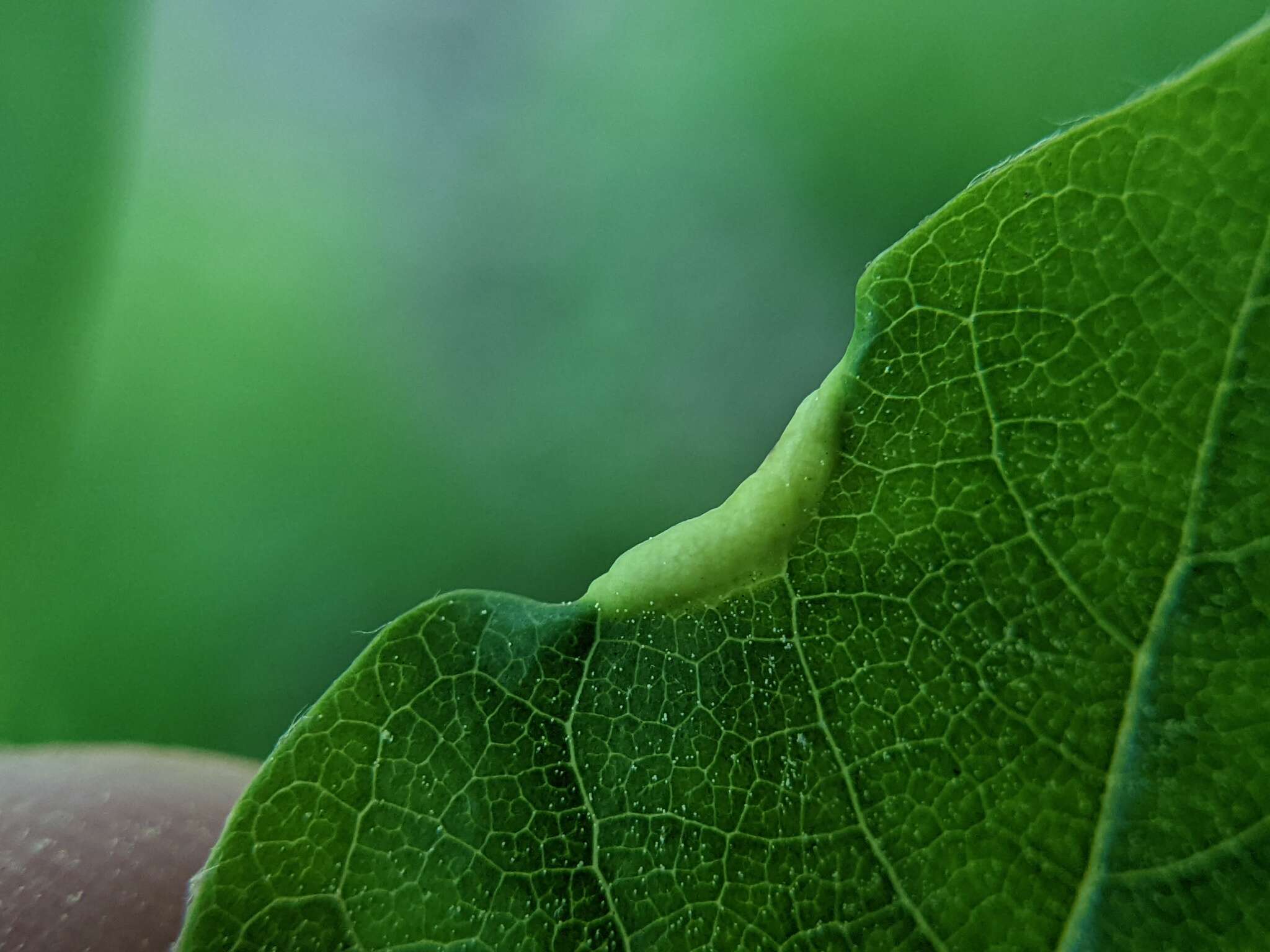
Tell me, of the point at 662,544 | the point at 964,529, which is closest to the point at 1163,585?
the point at 964,529

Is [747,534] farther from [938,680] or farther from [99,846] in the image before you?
[99,846]

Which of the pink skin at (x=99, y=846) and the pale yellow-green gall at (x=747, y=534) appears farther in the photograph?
the pink skin at (x=99, y=846)

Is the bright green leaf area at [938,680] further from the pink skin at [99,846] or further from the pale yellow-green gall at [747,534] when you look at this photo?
the pink skin at [99,846]

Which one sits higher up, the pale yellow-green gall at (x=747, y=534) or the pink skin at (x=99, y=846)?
the pale yellow-green gall at (x=747, y=534)

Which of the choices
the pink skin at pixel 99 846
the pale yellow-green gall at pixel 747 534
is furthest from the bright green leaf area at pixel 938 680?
the pink skin at pixel 99 846

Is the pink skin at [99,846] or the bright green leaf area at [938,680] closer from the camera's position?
the bright green leaf area at [938,680]

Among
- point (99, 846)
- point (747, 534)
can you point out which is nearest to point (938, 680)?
point (747, 534)

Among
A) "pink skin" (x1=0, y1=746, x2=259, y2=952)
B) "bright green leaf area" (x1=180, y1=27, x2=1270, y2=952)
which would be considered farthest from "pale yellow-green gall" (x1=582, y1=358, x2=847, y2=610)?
"pink skin" (x1=0, y1=746, x2=259, y2=952)
